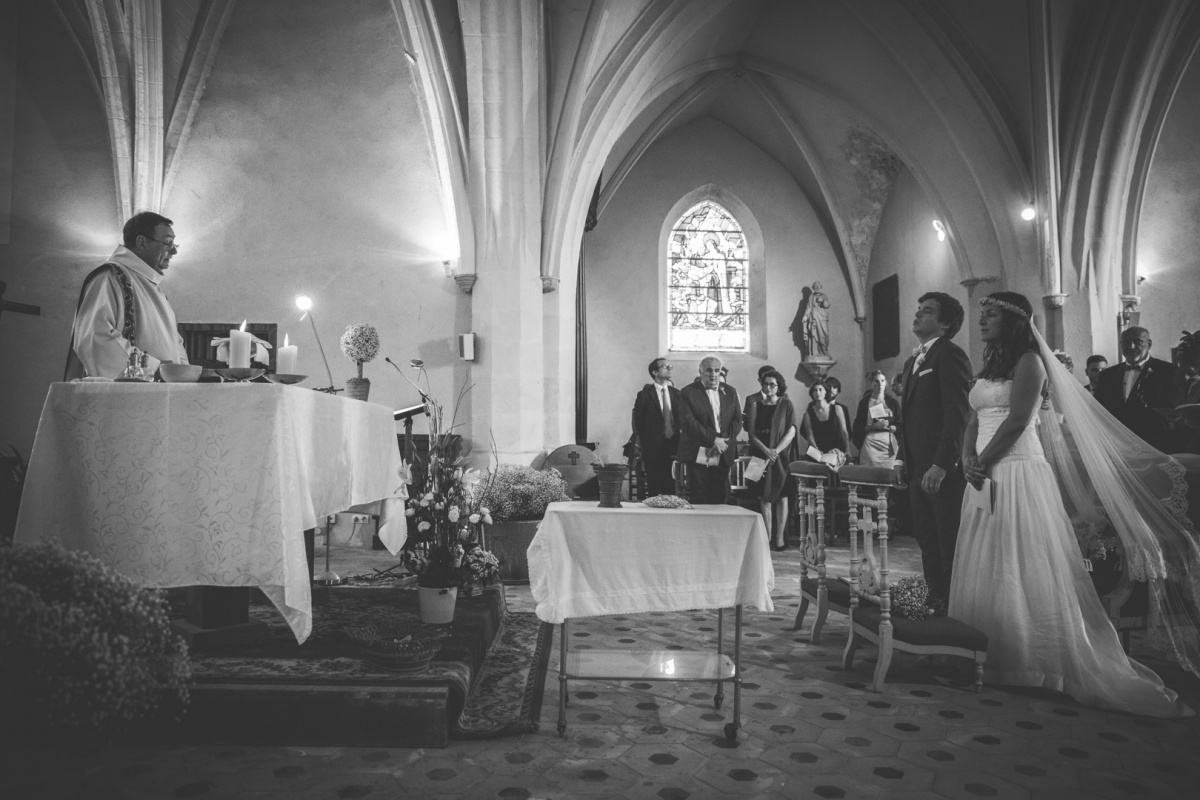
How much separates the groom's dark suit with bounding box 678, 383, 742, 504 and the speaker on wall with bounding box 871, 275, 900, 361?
583cm

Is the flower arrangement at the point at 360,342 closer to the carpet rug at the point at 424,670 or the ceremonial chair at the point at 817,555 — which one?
the carpet rug at the point at 424,670

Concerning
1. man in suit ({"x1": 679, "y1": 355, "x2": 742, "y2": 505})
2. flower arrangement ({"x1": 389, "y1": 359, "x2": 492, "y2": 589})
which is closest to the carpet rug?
flower arrangement ({"x1": 389, "y1": 359, "x2": 492, "y2": 589})

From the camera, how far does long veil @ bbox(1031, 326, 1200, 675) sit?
337 centimetres

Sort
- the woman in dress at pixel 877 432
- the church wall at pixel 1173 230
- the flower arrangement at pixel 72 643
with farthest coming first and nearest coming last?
the church wall at pixel 1173 230, the woman in dress at pixel 877 432, the flower arrangement at pixel 72 643

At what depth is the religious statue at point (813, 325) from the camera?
44.9 feet

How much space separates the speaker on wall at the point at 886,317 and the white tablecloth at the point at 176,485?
11.8m

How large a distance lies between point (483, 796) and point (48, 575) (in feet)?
4.28

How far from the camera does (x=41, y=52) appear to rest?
8.10 meters

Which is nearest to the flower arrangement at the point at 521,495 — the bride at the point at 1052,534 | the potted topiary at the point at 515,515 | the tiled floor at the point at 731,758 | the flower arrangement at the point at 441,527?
the potted topiary at the point at 515,515

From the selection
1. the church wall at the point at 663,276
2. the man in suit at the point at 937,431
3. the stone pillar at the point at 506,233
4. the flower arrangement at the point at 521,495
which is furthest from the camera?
the church wall at the point at 663,276

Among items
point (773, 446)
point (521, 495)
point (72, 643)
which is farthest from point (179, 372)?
point (773, 446)

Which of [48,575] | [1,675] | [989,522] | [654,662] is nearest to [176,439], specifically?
[48,575]

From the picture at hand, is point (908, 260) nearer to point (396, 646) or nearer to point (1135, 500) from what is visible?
point (1135, 500)

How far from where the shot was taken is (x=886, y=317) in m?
13.1
